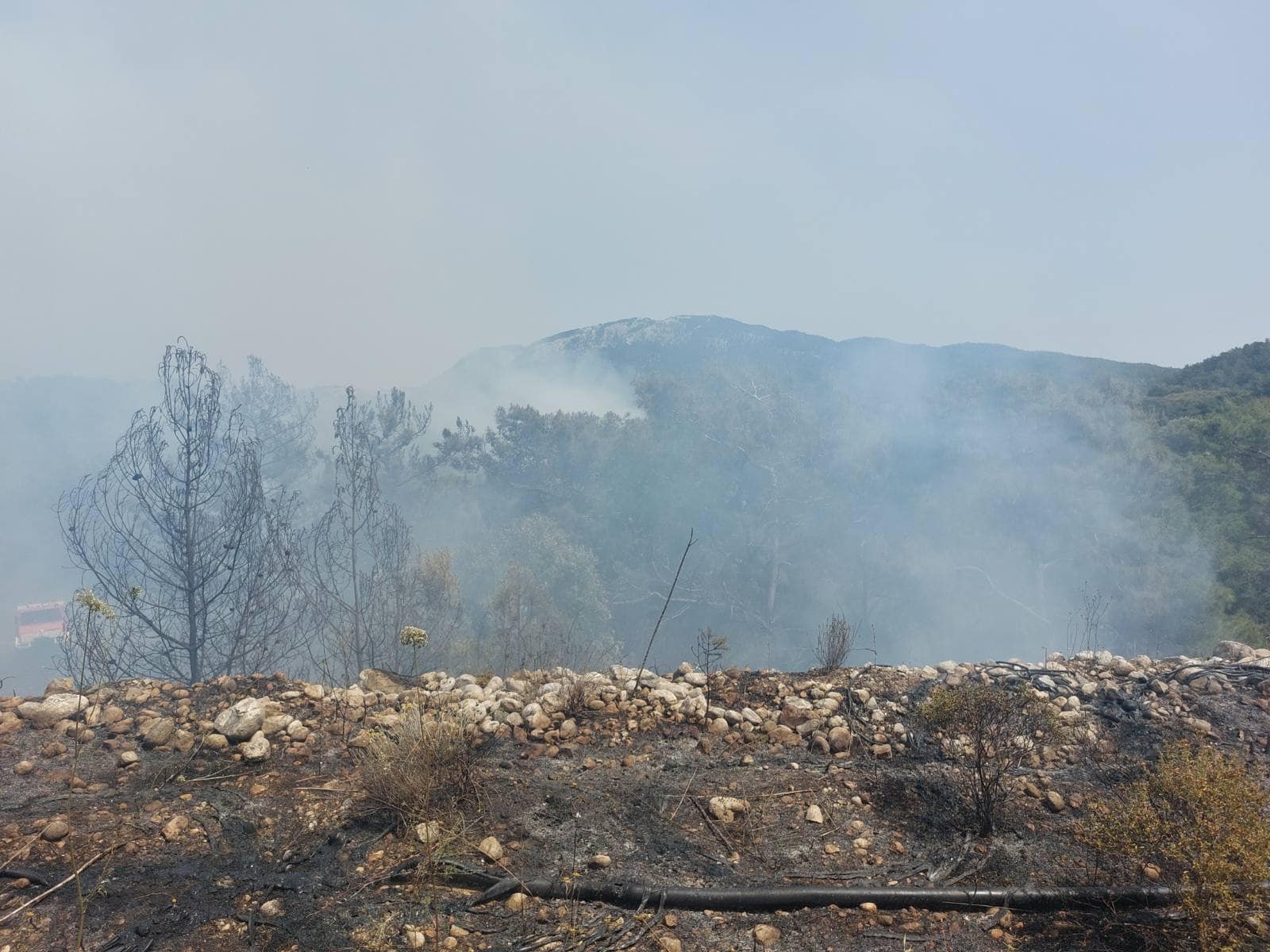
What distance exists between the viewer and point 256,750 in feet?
13.4

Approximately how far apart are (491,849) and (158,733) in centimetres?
249

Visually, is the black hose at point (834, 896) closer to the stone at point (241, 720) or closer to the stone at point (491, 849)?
the stone at point (491, 849)

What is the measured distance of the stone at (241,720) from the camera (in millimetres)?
4230

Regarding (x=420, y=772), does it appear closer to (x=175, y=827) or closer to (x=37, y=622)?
(x=175, y=827)

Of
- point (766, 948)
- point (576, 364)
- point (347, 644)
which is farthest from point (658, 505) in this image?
point (576, 364)

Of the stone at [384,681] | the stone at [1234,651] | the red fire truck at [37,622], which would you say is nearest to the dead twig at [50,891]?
the stone at [384,681]

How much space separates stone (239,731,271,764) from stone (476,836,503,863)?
1.69 metres

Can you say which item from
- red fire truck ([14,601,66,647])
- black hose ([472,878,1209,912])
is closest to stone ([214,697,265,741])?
black hose ([472,878,1209,912])

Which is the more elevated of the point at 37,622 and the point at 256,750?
the point at 256,750

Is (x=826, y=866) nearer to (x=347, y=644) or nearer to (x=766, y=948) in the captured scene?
(x=766, y=948)

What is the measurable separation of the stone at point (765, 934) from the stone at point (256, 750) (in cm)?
312

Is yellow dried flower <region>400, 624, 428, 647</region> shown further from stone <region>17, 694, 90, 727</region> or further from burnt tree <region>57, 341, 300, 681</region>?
burnt tree <region>57, 341, 300, 681</region>

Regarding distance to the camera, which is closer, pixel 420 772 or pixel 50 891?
pixel 50 891

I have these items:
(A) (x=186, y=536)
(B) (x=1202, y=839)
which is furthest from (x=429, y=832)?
(A) (x=186, y=536)
